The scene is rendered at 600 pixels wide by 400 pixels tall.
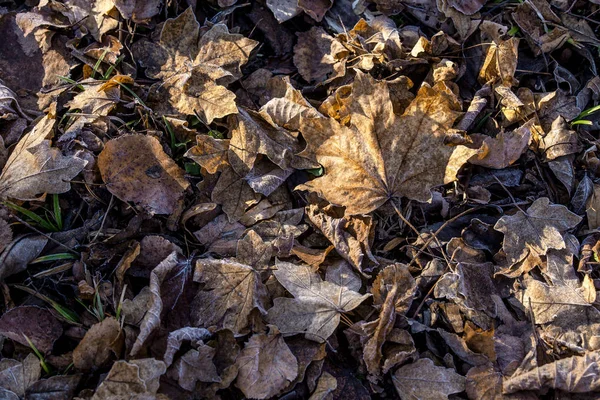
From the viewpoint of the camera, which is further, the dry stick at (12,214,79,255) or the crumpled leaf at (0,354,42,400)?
the dry stick at (12,214,79,255)

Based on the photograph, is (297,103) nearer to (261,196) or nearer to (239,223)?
(261,196)

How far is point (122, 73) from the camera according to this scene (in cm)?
269

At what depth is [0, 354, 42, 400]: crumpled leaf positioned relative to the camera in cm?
194

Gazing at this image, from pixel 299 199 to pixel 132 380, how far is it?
1.08 m

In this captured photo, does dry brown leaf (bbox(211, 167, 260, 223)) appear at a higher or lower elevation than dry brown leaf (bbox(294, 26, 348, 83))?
lower

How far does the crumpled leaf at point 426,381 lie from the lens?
6.66 ft

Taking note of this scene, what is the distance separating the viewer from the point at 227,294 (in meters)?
2.17

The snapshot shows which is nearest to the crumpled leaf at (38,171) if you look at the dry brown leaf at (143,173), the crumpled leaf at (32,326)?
the dry brown leaf at (143,173)

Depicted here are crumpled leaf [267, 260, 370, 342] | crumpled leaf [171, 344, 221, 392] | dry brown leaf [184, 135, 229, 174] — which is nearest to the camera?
crumpled leaf [171, 344, 221, 392]

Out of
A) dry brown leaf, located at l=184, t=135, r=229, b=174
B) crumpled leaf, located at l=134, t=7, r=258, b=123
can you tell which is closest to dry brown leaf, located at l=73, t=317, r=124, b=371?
dry brown leaf, located at l=184, t=135, r=229, b=174

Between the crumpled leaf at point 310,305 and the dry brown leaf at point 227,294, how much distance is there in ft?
0.29

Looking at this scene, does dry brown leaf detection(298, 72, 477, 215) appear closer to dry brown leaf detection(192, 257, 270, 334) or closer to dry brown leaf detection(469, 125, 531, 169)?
dry brown leaf detection(469, 125, 531, 169)

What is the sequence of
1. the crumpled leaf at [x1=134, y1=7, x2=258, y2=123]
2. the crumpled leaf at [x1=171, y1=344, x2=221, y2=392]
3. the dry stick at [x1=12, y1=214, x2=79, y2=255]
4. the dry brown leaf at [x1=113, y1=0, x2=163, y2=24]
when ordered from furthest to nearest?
the dry brown leaf at [x1=113, y1=0, x2=163, y2=24] < the crumpled leaf at [x1=134, y1=7, x2=258, y2=123] < the dry stick at [x1=12, y1=214, x2=79, y2=255] < the crumpled leaf at [x1=171, y1=344, x2=221, y2=392]

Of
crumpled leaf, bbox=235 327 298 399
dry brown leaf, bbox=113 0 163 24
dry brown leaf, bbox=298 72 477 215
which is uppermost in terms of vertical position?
dry brown leaf, bbox=113 0 163 24
